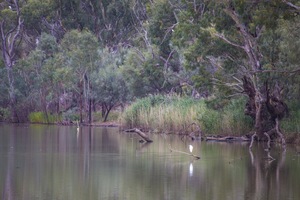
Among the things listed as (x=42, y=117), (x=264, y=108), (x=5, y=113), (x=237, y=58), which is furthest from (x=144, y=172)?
(x=5, y=113)

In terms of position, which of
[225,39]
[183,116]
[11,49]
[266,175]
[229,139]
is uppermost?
[11,49]

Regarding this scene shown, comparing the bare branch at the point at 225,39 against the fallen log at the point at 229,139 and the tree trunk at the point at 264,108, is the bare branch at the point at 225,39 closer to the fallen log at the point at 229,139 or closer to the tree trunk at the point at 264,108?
the tree trunk at the point at 264,108

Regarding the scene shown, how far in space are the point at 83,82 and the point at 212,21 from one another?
2397 cm

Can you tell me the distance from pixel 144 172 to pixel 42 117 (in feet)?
116

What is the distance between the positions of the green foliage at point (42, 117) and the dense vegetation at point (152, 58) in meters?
0.09

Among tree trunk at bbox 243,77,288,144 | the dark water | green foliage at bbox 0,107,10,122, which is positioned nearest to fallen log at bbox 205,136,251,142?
tree trunk at bbox 243,77,288,144

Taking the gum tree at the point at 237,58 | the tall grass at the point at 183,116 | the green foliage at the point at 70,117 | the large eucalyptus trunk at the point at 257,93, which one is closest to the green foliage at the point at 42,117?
the green foliage at the point at 70,117

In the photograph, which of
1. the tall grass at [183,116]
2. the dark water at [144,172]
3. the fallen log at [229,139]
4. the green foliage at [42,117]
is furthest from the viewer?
the green foliage at [42,117]

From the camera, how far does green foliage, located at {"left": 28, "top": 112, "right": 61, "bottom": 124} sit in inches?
2122

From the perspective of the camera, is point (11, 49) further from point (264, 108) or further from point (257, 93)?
point (257, 93)

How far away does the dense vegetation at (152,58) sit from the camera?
28.0 meters

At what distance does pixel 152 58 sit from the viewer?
47094 mm

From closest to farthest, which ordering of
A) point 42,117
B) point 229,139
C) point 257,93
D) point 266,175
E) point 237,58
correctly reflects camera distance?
1. point 266,175
2. point 257,93
3. point 237,58
4. point 229,139
5. point 42,117

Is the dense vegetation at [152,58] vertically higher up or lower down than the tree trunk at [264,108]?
higher up
